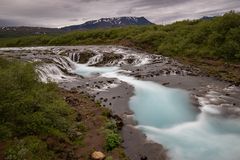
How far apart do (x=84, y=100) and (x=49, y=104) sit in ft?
26.2

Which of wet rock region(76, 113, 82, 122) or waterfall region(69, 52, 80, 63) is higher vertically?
waterfall region(69, 52, 80, 63)

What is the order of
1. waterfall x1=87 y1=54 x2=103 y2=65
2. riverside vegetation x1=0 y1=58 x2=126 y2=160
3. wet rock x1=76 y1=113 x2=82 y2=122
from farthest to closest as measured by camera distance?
1. waterfall x1=87 y1=54 x2=103 y2=65
2. wet rock x1=76 y1=113 x2=82 y2=122
3. riverside vegetation x1=0 y1=58 x2=126 y2=160

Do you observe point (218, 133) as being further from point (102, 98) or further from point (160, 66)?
point (160, 66)

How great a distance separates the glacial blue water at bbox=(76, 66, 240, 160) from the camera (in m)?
15.1

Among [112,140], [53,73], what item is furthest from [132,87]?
[112,140]

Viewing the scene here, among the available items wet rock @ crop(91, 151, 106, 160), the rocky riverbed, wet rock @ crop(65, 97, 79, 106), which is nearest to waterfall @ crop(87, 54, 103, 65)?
the rocky riverbed

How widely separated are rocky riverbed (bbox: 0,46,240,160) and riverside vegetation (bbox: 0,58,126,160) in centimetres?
134

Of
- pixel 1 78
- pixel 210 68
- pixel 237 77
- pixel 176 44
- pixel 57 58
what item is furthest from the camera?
→ pixel 176 44

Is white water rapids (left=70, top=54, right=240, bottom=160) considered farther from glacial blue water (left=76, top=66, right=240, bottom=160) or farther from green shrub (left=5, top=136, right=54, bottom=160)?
green shrub (left=5, top=136, right=54, bottom=160)

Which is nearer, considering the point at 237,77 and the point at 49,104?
the point at 49,104

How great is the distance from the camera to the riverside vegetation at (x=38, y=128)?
507 inches

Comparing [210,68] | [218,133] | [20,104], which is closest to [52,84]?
[20,104]

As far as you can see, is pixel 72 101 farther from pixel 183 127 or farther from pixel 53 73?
pixel 53 73

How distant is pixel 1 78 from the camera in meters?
13.2
